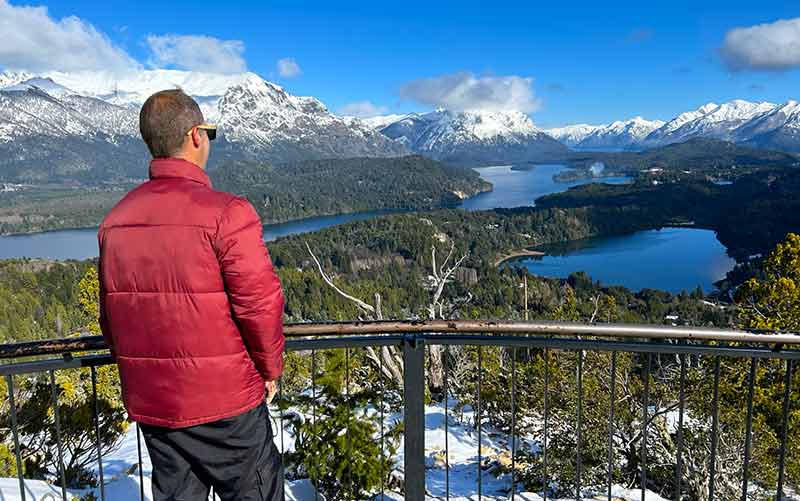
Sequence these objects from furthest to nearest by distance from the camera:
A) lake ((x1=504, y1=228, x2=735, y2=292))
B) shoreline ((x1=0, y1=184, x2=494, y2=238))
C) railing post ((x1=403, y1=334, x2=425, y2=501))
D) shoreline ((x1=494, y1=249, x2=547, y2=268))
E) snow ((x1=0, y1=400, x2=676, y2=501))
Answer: shoreline ((x1=0, y1=184, x2=494, y2=238)) < shoreline ((x1=494, y1=249, x2=547, y2=268)) < lake ((x1=504, y1=228, x2=735, y2=292)) < snow ((x1=0, y1=400, x2=676, y2=501)) < railing post ((x1=403, y1=334, x2=425, y2=501))

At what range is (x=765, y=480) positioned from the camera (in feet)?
25.9

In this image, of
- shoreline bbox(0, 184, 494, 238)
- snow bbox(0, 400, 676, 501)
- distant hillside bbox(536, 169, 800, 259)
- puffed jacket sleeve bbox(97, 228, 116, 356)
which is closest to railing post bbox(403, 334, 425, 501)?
snow bbox(0, 400, 676, 501)

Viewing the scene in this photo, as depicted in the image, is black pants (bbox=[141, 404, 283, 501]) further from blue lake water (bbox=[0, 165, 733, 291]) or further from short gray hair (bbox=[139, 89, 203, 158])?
blue lake water (bbox=[0, 165, 733, 291])

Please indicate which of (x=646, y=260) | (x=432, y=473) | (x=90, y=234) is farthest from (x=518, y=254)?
(x=432, y=473)

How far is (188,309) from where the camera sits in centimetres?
152

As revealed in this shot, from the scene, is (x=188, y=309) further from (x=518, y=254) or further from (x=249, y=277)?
(x=518, y=254)

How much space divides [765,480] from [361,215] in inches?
6279

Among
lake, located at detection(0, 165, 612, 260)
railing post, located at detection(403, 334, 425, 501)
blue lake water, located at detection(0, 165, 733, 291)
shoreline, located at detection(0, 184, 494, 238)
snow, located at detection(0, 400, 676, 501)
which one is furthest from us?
shoreline, located at detection(0, 184, 494, 238)

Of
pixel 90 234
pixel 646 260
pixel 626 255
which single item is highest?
pixel 90 234

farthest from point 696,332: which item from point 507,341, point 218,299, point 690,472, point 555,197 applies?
point 555,197

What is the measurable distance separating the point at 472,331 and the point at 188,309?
135 centimetres

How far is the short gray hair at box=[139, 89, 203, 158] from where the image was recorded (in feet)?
5.21

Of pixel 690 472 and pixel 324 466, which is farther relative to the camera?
pixel 690 472

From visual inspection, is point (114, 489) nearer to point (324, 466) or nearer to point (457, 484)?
point (324, 466)
